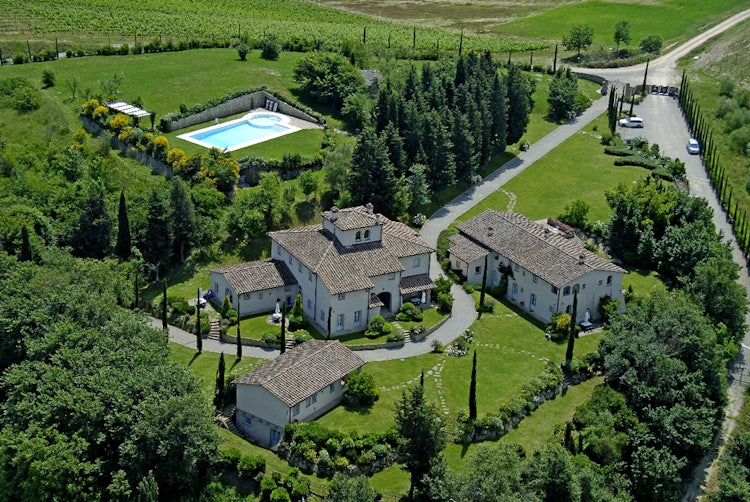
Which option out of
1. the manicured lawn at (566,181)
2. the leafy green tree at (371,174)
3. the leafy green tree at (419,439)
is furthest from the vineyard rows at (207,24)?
the leafy green tree at (419,439)

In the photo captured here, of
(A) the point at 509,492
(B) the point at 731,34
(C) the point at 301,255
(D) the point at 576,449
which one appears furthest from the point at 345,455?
(B) the point at 731,34

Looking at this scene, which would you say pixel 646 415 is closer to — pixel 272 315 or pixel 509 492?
pixel 509 492

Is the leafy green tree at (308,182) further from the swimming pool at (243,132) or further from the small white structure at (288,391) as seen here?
the small white structure at (288,391)

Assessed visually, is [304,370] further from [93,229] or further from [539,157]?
[539,157]

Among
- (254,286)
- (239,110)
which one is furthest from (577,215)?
(239,110)

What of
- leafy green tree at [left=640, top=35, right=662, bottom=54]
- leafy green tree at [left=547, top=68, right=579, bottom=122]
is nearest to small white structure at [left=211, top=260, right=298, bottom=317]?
leafy green tree at [left=547, top=68, right=579, bottom=122]

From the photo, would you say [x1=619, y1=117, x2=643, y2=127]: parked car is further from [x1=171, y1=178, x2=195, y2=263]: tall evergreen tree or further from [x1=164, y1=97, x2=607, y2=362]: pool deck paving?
[x1=171, y1=178, x2=195, y2=263]: tall evergreen tree
